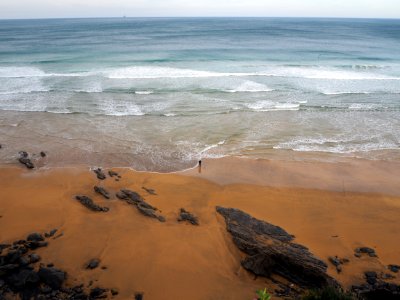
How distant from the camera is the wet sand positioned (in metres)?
8.48

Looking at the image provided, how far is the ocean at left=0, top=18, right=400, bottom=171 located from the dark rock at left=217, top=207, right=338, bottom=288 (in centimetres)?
599

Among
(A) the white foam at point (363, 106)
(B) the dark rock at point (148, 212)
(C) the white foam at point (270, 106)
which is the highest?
(C) the white foam at point (270, 106)

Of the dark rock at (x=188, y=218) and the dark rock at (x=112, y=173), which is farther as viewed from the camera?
the dark rock at (x=112, y=173)

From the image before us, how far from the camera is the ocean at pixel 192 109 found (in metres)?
17.1

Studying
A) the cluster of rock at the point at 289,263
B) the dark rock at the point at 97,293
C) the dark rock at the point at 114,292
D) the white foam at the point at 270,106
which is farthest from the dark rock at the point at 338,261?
the white foam at the point at 270,106

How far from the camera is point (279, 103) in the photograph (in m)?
25.0

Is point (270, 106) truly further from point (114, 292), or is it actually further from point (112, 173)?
point (114, 292)

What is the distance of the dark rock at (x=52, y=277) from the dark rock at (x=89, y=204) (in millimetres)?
3282

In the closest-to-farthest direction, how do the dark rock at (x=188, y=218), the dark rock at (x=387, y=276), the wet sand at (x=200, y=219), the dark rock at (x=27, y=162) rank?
1. the wet sand at (x=200, y=219)
2. the dark rock at (x=387, y=276)
3. the dark rock at (x=188, y=218)
4. the dark rock at (x=27, y=162)

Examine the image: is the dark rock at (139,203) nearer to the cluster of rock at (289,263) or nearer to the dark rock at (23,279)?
the cluster of rock at (289,263)

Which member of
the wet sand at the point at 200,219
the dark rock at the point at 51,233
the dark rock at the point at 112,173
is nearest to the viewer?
the wet sand at the point at 200,219

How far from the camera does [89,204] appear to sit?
1140 centimetres

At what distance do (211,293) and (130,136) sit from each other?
12.3 metres

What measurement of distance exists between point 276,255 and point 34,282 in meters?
6.15
